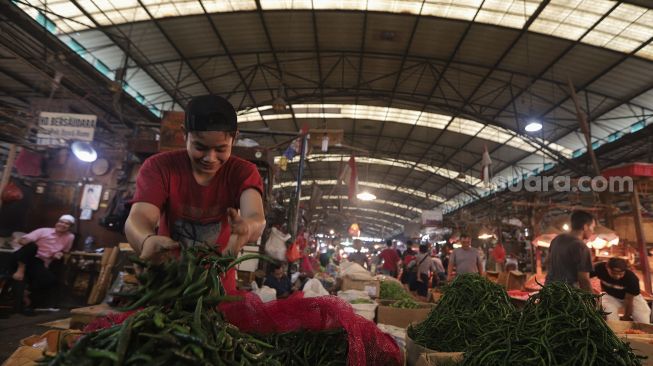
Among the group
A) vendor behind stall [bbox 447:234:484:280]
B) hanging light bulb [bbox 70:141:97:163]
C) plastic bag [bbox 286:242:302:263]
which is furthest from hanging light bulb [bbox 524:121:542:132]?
hanging light bulb [bbox 70:141:97:163]

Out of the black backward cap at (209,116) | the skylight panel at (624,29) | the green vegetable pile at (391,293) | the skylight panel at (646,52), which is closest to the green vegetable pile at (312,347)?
the black backward cap at (209,116)

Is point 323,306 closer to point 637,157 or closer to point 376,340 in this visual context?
point 376,340

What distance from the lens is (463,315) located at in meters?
1.63

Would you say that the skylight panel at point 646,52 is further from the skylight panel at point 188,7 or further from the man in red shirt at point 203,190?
the skylight panel at point 188,7

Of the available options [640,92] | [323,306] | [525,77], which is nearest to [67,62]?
[323,306]

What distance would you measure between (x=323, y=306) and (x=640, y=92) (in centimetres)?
1329

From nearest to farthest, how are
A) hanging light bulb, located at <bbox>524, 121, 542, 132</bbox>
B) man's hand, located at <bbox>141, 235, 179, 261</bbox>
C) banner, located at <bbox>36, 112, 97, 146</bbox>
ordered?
man's hand, located at <bbox>141, 235, 179, 261</bbox> → banner, located at <bbox>36, 112, 97, 146</bbox> → hanging light bulb, located at <bbox>524, 121, 542, 132</bbox>

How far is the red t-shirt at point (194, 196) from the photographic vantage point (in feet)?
5.74

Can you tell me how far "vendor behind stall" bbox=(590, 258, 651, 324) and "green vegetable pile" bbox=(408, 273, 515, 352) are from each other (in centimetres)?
403

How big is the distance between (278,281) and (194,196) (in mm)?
4436

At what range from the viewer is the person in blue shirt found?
587 centimetres

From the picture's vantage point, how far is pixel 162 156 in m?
1.79

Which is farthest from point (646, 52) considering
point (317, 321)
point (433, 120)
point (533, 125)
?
point (317, 321)

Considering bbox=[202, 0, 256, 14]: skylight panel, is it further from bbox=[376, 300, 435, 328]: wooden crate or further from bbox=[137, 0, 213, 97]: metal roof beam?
bbox=[376, 300, 435, 328]: wooden crate
